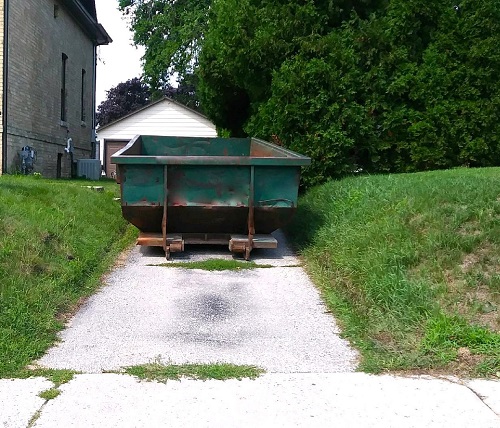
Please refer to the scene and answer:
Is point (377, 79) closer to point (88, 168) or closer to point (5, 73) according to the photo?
point (5, 73)

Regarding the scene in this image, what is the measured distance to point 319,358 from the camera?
185 inches

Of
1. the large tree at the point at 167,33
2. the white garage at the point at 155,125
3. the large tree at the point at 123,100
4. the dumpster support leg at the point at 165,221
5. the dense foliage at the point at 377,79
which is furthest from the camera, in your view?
the large tree at the point at 123,100

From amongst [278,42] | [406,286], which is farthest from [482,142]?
[406,286]

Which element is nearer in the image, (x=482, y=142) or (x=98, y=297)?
(x=98, y=297)

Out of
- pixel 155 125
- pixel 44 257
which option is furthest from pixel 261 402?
pixel 155 125

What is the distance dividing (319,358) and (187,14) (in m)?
24.2

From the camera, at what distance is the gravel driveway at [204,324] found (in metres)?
4.63

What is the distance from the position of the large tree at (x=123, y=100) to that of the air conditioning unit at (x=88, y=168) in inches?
1595

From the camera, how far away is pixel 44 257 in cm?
652

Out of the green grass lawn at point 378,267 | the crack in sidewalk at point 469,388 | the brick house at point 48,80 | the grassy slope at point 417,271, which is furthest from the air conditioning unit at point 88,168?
the crack in sidewalk at point 469,388

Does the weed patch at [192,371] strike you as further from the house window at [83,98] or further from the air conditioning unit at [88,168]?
the house window at [83,98]

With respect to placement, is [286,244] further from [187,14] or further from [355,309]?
[187,14]

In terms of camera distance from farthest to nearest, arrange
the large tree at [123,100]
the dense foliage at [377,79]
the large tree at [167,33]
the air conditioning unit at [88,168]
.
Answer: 1. the large tree at [123,100]
2. the large tree at [167,33]
3. the air conditioning unit at [88,168]
4. the dense foliage at [377,79]

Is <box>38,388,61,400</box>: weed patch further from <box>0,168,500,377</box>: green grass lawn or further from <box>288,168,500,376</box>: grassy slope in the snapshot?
<box>288,168,500,376</box>: grassy slope
